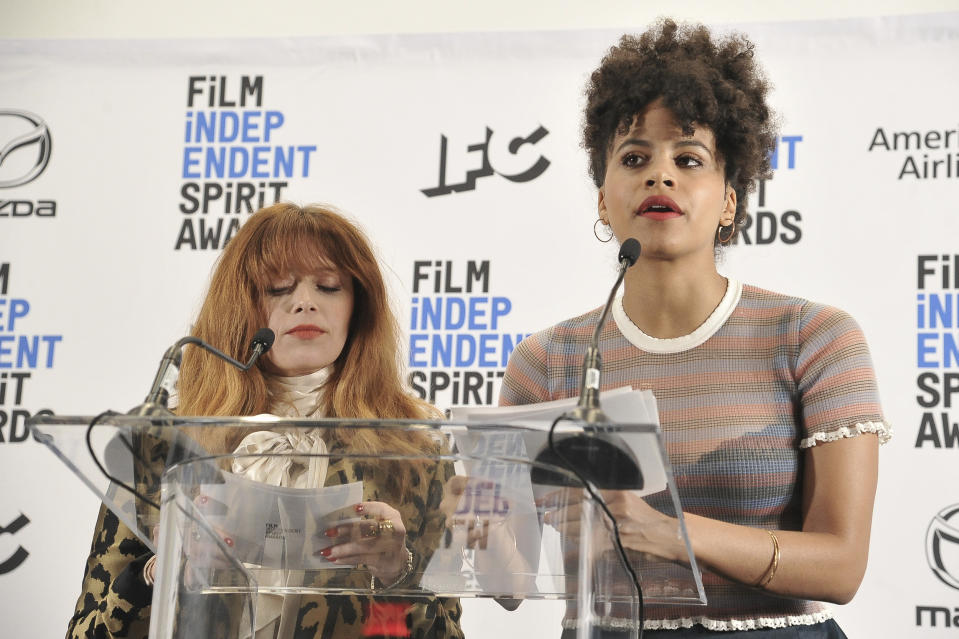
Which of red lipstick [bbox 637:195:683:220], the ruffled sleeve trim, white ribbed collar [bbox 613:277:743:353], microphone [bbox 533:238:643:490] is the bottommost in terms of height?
microphone [bbox 533:238:643:490]

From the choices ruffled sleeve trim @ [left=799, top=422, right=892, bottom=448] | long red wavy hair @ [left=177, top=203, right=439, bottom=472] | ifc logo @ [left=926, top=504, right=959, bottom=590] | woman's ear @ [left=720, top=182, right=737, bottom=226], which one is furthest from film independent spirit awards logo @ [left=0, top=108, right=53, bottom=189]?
ifc logo @ [left=926, top=504, right=959, bottom=590]

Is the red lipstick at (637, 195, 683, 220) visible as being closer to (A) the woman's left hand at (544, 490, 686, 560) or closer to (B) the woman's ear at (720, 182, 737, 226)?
(B) the woman's ear at (720, 182, 737, 226)

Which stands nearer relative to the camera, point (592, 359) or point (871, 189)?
point (592, 359)

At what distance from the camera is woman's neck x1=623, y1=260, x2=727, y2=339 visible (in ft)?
6.38

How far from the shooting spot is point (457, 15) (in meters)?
3.40

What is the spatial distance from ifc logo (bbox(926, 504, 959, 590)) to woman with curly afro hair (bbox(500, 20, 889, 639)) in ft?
3.37

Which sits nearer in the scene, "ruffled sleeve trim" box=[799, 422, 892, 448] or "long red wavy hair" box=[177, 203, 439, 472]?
"ruffled sleeve trim" box=[799, 422, 892, 448]

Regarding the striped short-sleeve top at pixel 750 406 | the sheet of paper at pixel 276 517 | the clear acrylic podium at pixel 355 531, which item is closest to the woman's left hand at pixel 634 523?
the clear acrylic podium at pixel 355 531

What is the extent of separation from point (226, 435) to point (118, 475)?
0.60 feet

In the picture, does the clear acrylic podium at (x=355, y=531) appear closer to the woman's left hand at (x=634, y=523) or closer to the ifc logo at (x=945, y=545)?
the woman's left hand at (x=634, y=523)

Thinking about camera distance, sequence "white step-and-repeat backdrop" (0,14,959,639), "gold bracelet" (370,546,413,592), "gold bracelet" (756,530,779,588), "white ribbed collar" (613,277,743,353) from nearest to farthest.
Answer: "gold bracelet" (370,546,413,592) < "gold bracelet" (756,530,779,588) < "white ribbed collar" (613,277,743,353) < "white step-and-repeat backdrop" (0,14,959,639)

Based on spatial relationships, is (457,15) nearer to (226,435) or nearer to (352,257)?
(352,257)

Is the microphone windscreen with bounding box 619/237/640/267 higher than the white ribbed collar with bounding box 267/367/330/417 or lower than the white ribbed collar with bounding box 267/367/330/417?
higher

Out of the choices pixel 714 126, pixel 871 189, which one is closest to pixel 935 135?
pixel 871 189
